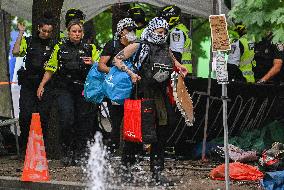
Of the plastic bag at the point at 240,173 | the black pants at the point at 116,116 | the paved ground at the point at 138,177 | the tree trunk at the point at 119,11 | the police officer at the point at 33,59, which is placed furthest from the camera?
the tree trunk at the point at 119,11

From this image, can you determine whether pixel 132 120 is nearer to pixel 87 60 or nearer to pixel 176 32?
pixel 87 60

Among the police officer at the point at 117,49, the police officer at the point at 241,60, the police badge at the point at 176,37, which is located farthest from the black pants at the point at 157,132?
the police officer at the point at 241,60

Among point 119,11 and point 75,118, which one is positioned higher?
point 119,11

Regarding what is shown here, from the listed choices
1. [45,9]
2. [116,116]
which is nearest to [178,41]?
[45,9]

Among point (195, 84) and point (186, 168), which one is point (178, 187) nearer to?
point (186, 168)

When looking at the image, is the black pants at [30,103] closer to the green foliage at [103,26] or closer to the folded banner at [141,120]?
the folded banner at [141,120]

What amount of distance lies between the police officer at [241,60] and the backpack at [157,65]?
11.4 ft

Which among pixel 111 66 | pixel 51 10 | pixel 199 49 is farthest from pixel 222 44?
pixel 199 49

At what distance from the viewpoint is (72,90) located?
1255 centimetres

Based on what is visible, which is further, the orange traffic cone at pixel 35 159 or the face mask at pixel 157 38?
the orange traffic cone at pixel 35 159

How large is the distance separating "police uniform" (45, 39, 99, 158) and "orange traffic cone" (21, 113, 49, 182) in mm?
825

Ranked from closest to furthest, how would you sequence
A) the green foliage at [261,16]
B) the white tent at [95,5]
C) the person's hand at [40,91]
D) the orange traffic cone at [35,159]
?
the green foliage at [261,16] < the orange traffic cone at [35,159] < the person's hand at [40,91] < the white tent at [95,5]

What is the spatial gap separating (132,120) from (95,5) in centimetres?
634

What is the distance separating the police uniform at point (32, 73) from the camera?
1292cm
